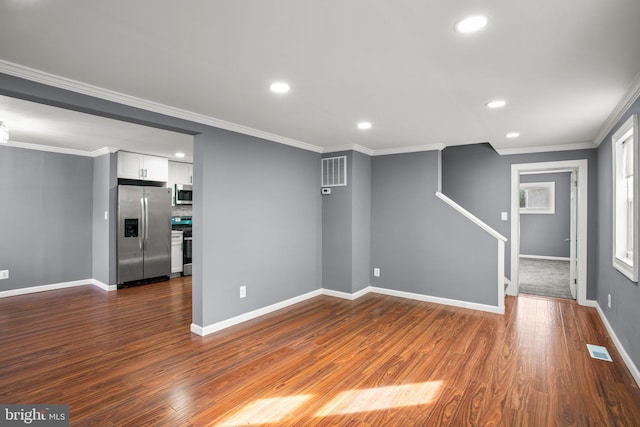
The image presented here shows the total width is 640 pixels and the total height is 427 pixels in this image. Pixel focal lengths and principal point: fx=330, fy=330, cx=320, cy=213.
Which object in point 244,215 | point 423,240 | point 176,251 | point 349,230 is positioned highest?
point 244,215

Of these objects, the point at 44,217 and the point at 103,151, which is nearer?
the point at 44,217

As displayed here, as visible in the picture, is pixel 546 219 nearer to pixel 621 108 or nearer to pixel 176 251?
pixel 621 108

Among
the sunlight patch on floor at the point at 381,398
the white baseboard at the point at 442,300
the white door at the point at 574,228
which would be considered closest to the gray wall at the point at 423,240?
the white baseboard at the point at 442,300

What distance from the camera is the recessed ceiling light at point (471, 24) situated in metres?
1.66

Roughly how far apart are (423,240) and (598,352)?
229 cm

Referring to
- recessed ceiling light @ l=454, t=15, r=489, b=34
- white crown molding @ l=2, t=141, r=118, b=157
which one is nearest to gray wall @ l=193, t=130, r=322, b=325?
recessed ceiling light @ l=454, t=15, r=489, b=34

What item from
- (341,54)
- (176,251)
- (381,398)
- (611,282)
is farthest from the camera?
(176,251)

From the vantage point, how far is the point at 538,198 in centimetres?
925

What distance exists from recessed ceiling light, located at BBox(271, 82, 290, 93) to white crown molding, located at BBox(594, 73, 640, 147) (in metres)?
2.52

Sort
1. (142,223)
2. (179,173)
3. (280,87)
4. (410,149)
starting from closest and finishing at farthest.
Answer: (280,87)
(410,149)
(142,223)
(179,173)

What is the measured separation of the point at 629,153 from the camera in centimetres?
302

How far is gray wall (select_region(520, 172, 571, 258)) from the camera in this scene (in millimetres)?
8852

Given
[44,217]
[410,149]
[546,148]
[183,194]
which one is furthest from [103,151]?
[546,148]

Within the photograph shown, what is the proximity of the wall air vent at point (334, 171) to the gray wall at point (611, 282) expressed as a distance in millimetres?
3114
